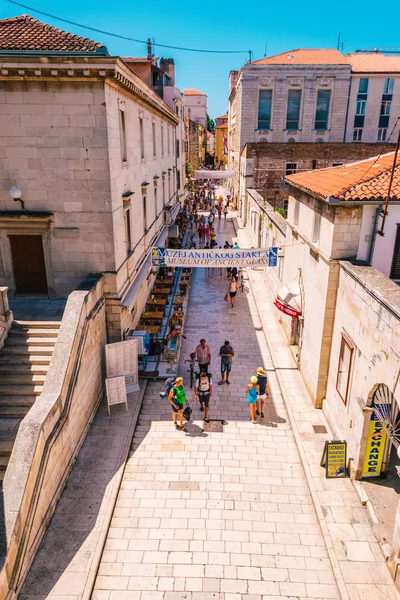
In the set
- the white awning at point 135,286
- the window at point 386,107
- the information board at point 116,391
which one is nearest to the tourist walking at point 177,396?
the information board at point 116,391

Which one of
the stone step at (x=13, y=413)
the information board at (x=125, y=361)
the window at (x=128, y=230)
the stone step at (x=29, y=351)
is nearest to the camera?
the stone step at (x=13, y=413)

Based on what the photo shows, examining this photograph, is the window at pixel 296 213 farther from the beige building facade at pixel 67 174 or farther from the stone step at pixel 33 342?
the stone step at pixel 33 342

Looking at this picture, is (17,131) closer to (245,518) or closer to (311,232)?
(311,232)

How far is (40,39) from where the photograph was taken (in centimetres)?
1100

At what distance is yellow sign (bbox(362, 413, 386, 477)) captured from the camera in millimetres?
9023

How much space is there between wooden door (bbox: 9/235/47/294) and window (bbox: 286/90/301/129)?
1406 inches

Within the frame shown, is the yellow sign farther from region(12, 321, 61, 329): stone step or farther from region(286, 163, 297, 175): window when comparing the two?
region(286, 163, 297, 175): window

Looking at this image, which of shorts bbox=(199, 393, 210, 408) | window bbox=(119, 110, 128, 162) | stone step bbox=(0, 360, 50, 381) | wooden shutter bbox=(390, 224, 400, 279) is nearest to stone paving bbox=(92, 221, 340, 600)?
shorts bbox=(199, 393, 210, 408)

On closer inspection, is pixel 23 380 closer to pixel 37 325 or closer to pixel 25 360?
pixel 25 360

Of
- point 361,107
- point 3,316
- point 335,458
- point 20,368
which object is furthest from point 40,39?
point 361,107

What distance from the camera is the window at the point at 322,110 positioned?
41.4 metres

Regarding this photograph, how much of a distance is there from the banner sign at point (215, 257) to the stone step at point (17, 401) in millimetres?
5605

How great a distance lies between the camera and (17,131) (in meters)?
11.4

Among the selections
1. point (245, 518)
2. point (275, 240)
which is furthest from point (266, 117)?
point (245, 518)
